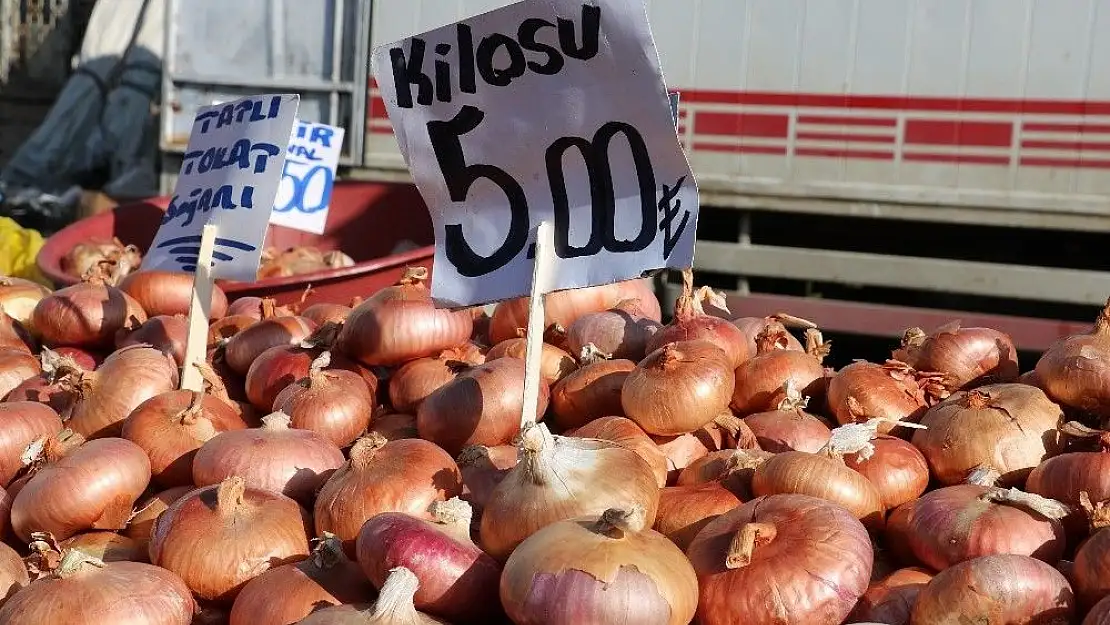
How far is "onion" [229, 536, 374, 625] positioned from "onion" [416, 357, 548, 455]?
0.55m

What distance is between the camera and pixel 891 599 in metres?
1.67

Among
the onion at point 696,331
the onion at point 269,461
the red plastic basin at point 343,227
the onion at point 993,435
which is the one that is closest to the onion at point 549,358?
the onion at point 696,331

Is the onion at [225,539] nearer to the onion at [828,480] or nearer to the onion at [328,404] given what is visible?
the onion at [328,404]

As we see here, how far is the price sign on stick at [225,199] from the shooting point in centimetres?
288

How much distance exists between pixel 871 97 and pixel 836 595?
15.3 feet

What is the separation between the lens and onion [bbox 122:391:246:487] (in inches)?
89.0

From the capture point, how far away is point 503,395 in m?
2.28

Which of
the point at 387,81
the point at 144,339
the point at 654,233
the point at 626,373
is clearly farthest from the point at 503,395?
the point at 144,339

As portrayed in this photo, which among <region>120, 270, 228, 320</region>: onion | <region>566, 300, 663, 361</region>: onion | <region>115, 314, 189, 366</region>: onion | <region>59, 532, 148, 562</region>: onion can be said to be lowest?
<region>59, 532, 148, 562</region>: onion

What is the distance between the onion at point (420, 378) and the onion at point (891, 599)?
107 centimetres

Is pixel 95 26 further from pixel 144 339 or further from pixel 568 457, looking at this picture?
pixel 568 457

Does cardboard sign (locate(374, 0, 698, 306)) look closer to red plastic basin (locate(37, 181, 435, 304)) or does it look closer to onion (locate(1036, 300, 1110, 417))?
onion (locate(1036, 300, 1110, 417))

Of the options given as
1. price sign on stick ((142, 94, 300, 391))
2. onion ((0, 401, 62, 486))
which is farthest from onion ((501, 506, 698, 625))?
price sign on stick ((142, 94, 300, 391))

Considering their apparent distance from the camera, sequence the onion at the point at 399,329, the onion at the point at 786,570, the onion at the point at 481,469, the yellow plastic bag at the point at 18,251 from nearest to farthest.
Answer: the onion at the point at 786,570, the onion at the point at 481,469, the onion at the point at 399,329, the yellow plastic bag at the point at 18,251
